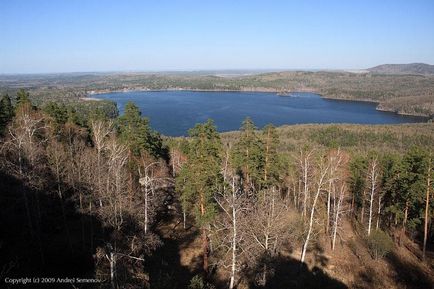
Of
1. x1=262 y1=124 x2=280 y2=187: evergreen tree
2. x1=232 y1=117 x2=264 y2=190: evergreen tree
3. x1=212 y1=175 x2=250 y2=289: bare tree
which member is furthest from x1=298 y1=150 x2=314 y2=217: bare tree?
x1=232 y1=117 x2=264 y2=190: evergreen tree

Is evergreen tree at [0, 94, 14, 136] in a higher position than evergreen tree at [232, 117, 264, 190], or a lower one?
higher

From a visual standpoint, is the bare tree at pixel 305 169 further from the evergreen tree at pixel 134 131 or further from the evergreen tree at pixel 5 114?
the evergreen tree at pixel 5 114

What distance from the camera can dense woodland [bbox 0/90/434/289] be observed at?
18.0m

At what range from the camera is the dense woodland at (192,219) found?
18.0m

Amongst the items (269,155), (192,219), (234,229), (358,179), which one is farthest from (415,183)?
(234,229)

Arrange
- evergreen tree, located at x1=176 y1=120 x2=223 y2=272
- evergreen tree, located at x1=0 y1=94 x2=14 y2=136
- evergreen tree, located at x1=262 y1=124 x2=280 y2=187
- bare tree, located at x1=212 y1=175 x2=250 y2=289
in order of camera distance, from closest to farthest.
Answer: bare tree, located at x1=212 y1=175 x2=250 y2=289, evergreen tree, located at x1=176 y1=120 x2=223 y2=272, evergreen tree, located at x1=262 y1=124 x2=280 y2=187, evergreen tree, located at x1=0 y1=94 x2=14 y2=136

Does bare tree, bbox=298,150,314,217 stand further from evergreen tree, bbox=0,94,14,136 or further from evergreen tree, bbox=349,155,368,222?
Answer: evergreen tree, bbox=0,94,14,136

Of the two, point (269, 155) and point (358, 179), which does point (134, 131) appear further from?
point (358, 179)

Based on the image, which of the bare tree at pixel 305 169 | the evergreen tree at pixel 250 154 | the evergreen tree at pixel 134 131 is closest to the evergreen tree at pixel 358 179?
the evergreen tree at pixel 250 154

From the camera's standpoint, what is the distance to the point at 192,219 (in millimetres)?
30047

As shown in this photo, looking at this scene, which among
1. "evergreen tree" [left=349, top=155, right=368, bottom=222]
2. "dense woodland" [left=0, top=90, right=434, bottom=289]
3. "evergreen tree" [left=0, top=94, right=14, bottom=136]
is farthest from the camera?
"evergreen tree" [left=349, top=155, right=368, bottom=222]

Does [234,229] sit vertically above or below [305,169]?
below

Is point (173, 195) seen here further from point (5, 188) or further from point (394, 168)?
point (394, 168)

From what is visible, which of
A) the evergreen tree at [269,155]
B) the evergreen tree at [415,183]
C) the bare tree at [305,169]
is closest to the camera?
the bare tree at [305,169]
